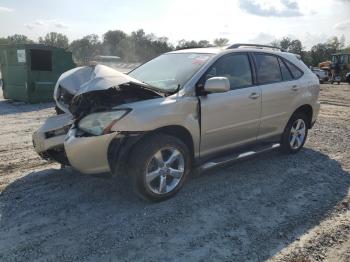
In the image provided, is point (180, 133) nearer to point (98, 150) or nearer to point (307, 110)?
point (98, 150)

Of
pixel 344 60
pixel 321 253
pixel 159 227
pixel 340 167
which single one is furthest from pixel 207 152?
pixel 344 60

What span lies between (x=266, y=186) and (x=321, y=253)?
60.6 inches

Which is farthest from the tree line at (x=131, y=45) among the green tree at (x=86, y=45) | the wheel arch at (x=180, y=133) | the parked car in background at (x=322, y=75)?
the wheel arch at (x=180, y=133)

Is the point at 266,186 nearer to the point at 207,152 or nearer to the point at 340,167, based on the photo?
the point at 207,152

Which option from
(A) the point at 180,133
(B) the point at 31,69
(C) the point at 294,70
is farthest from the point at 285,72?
(B) the point at 31,69

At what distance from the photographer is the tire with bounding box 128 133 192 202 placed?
12.9 feet

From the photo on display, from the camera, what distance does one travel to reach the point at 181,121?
4.22 metres

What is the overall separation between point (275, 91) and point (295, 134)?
3.68 ft

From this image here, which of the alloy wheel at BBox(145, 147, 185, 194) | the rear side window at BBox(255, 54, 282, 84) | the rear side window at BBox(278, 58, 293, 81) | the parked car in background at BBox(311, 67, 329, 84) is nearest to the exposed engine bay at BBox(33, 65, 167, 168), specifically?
the alloy wheel at BBox(145, 147, 185, 194)

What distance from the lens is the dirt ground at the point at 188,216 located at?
3311 millimetres

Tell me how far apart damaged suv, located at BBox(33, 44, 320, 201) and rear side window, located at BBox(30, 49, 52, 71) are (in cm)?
795

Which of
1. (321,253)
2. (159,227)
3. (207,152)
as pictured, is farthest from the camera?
(207,152)

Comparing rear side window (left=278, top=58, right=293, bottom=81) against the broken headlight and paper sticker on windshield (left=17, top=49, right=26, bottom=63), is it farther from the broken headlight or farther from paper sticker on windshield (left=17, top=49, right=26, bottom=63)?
paper sticker on windshield (left=17, top=49, right=26, bottom=63)

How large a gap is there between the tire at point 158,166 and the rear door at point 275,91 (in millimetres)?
1568
